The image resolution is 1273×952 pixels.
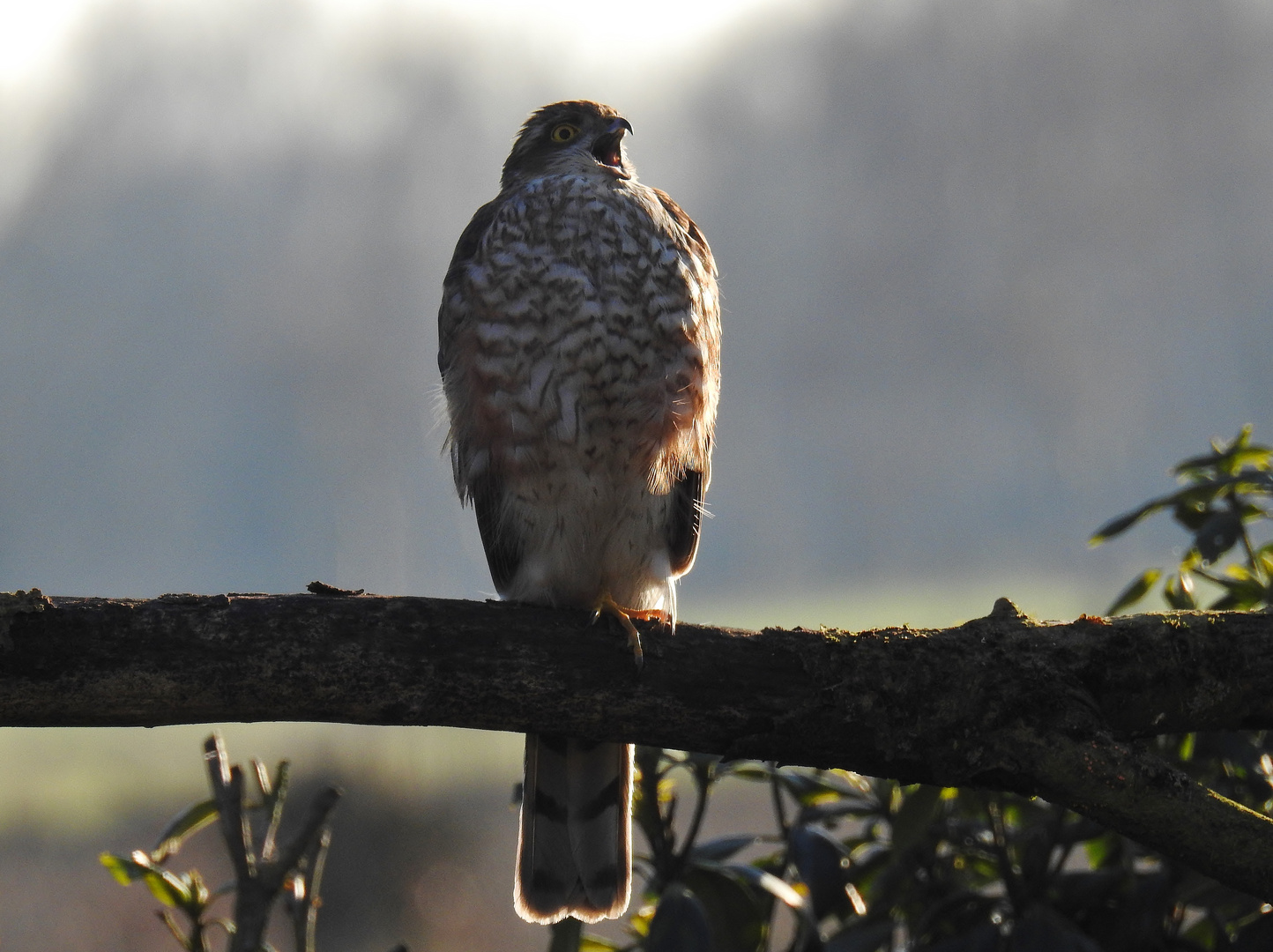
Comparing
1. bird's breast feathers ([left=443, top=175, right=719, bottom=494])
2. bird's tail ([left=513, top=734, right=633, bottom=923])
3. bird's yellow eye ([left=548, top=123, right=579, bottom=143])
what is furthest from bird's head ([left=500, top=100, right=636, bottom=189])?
bird's tail ([left=513, top=734, right=633, bottom=923])

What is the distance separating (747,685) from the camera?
1.70 m

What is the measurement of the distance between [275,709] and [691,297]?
4.34 ft

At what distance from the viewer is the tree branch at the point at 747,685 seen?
151 cm

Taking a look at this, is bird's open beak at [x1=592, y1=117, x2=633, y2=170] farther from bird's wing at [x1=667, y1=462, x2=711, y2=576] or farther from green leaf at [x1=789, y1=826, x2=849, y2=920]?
green leaf at [x1=789, y1=826, x2=849, y2=920]

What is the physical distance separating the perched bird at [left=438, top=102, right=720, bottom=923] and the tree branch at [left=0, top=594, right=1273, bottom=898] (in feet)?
1.84

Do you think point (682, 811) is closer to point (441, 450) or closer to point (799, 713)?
point (441, 450)

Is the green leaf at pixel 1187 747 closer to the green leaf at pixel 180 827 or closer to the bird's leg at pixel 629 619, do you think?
the bird's leg at pixel 629 619

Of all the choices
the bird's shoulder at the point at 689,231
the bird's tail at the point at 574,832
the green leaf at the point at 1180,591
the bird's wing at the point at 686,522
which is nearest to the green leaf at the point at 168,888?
the bird's tail at the point at 574,832

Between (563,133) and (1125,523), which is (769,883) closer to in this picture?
(1125,523)

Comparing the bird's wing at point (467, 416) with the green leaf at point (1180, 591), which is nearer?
the green leaf at point (1180, 591)

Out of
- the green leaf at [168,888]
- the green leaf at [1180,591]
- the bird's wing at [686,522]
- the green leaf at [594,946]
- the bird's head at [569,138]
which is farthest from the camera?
the bird's head at [569,138]

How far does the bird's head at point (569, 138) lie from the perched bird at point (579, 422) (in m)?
0.40

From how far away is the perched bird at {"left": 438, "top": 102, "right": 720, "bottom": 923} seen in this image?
234cm

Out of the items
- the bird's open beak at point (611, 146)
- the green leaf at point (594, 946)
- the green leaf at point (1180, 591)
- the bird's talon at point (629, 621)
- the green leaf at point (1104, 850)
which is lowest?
the green leaf at point (594, 946)
